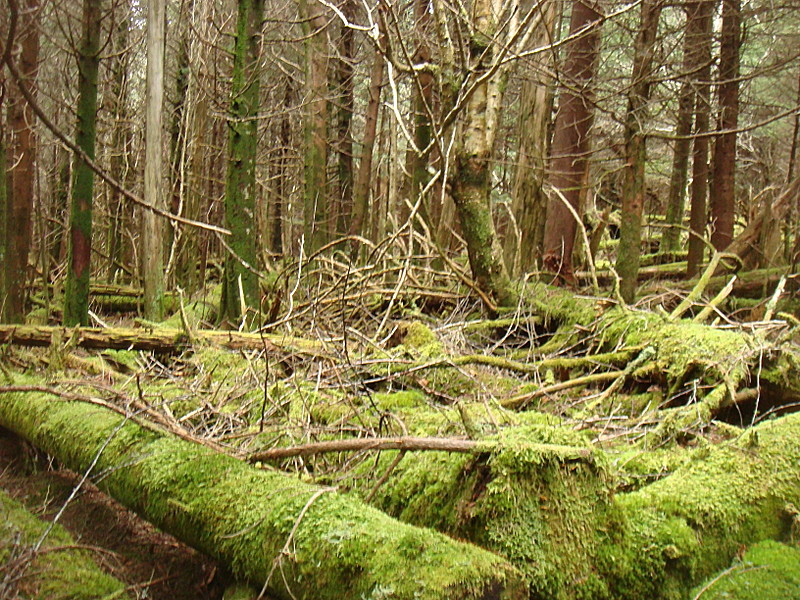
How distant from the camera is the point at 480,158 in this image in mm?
6809

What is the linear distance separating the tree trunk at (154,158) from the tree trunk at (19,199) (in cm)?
154

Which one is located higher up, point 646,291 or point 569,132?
point 569,132

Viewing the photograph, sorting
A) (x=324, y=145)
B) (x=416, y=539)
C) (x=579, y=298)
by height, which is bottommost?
(x=416, y=539)

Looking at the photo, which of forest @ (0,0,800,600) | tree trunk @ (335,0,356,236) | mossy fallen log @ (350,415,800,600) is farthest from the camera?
tree trunk @ (335,0,356,236)

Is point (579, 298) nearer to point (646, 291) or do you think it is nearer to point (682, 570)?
point (646, 291)

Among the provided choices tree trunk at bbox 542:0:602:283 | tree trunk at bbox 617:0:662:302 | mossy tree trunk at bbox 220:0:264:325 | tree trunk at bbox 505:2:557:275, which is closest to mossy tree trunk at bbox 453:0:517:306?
tree trunk at bbox 617:0:662:302

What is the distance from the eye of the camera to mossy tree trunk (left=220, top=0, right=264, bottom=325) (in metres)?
8.07

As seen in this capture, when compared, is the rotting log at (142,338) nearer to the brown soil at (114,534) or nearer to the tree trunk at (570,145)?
the brown soil at (114,534)

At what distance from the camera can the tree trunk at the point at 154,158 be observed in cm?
1020

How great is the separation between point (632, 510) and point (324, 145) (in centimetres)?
900

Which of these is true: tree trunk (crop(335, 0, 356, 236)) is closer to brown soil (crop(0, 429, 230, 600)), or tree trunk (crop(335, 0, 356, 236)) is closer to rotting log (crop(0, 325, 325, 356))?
rotting log (crop(0, 325, 325, 356))

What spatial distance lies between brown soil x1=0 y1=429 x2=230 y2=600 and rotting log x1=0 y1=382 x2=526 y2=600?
0.29 m

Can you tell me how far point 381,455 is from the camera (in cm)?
360

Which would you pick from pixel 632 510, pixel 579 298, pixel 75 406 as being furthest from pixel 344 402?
pixel 579 298
